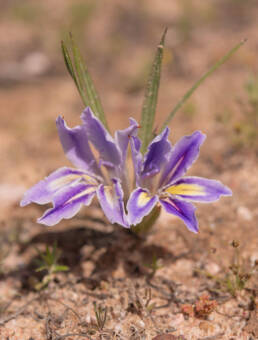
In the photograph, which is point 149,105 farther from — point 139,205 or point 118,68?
point 118,68

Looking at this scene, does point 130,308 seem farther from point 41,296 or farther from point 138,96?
point 138,96

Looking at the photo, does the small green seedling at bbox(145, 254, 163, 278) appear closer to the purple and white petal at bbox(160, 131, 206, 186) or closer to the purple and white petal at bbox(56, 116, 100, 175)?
the purple and white petal at bbox(160, 131, 206, 186)

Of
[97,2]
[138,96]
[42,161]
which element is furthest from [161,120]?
[97,2]

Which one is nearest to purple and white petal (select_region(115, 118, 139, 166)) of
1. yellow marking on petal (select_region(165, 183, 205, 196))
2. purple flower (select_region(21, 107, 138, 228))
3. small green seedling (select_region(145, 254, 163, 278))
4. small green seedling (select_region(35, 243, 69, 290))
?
purple flower (select_region(21, 107, 138, 228))

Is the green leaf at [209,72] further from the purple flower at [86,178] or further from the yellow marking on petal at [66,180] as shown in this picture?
the yellow marking on petal at [66,180]

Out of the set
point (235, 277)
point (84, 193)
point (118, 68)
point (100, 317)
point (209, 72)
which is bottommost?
point (100, 317)

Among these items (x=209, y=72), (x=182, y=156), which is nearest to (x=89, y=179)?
(x=182, y=156)
